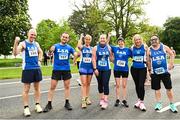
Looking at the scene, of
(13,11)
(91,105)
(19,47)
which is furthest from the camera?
(13,11)

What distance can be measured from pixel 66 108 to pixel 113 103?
1.65 metres

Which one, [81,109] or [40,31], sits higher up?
[40,31]

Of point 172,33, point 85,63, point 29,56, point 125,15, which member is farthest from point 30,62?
point 172,33

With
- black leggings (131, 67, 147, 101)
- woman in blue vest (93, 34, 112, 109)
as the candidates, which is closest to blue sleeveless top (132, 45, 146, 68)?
black leggings (131, 67, 147, 101)

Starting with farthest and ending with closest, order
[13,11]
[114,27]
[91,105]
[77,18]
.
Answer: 1. [77,18]
2. [114,27]
3. [13,11]
4. [91,105]

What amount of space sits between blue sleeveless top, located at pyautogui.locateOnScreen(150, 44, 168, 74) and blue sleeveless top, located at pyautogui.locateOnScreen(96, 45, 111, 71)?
125 centimetres

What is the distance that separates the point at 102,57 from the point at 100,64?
0.20 meters

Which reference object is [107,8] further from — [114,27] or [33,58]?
[33,58]

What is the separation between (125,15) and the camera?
5984 centimetres

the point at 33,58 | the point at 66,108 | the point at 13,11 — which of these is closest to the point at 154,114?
the point at 66,108

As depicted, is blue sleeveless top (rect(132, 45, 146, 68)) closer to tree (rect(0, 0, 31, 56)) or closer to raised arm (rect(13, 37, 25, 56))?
raised arm (rect(13, 37, 25, 56))

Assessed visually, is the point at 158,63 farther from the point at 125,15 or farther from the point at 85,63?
the point at 125,15

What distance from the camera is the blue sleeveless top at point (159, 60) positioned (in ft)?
32.3

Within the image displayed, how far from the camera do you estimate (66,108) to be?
10070mm
